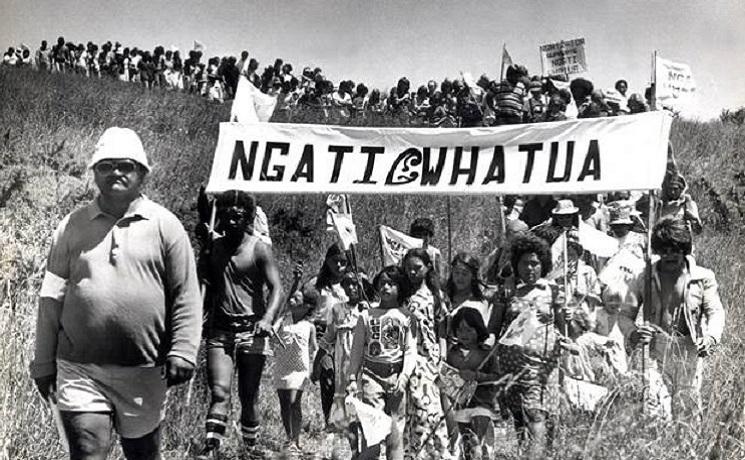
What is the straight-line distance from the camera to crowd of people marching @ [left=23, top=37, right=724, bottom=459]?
381cm

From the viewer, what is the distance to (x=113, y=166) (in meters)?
3.90

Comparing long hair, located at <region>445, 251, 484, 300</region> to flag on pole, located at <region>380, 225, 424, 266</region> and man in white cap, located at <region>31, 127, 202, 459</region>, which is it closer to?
flag on pole, located at <region>380, 225, 424, 266</region>

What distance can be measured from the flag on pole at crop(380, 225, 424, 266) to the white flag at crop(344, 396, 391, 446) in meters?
2.23

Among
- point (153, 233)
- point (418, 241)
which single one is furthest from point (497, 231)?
point (153, 233)

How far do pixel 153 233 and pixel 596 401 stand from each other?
8.13 feet

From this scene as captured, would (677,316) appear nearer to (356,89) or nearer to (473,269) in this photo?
(473,269)

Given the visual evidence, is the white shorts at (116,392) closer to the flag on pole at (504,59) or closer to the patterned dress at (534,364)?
the patterned dress at (534,364)

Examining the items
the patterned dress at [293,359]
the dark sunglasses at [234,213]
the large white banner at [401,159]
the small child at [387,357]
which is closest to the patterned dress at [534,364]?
the small child at [387,357]

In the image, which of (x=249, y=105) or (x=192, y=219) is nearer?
(x=249, y=105)

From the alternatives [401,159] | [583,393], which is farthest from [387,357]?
[401,159]

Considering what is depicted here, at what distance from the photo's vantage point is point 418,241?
708cm

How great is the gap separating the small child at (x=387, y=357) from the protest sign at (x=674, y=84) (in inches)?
97.5

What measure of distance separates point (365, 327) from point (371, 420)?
525 millimetres

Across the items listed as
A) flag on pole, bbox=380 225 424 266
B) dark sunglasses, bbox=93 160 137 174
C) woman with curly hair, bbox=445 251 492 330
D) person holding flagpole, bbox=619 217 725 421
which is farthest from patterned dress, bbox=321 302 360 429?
dark sunglasses, bbox=93 160 137 174
